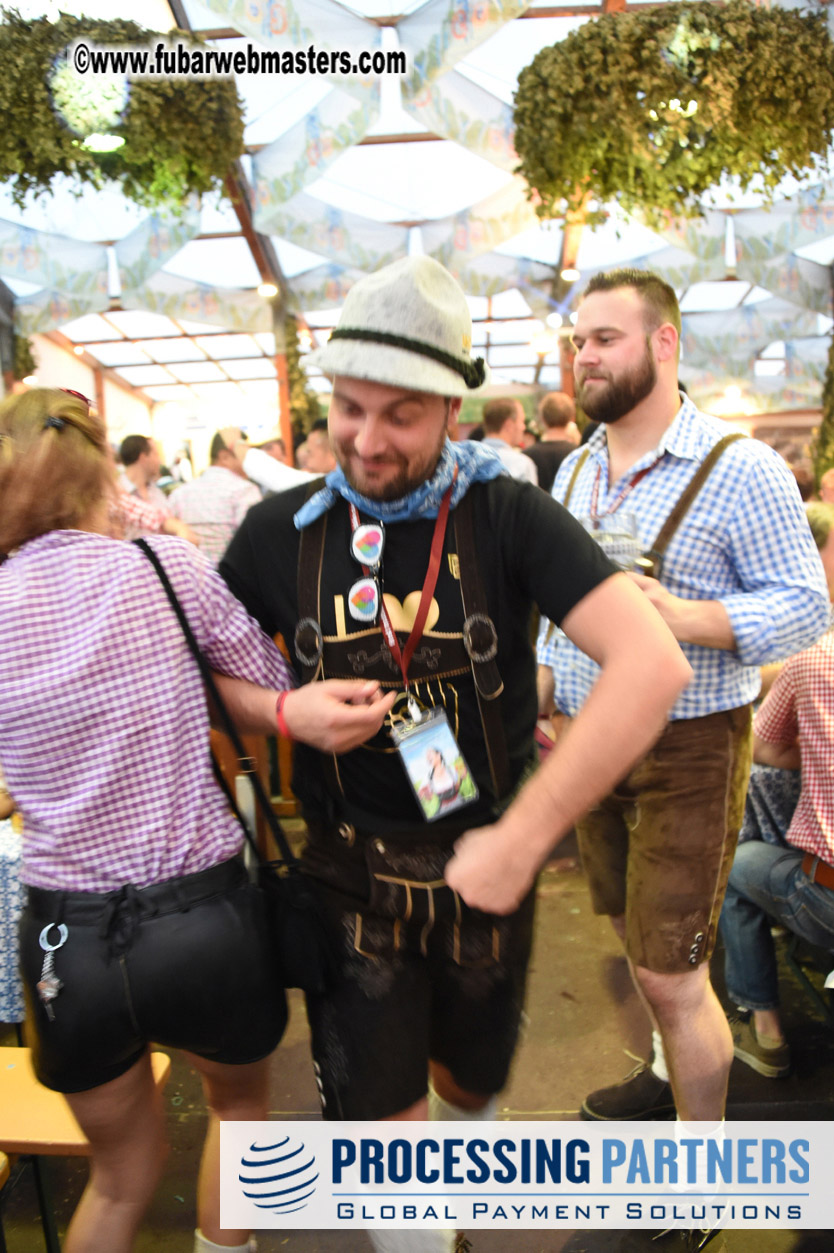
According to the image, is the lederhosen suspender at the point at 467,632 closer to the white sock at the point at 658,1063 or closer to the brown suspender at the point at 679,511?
the brown suspender at the point at 679,511

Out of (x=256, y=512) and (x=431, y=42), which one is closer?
(x=256, y=512)

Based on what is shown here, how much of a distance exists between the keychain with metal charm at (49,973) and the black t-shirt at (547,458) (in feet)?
12.1

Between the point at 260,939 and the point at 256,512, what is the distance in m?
0.64

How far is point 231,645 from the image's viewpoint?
1394mm

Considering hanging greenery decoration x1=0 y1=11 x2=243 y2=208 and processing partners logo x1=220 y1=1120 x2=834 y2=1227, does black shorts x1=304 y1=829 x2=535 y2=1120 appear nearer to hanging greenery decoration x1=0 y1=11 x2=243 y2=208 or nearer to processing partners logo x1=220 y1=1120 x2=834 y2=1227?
processing partners logo x1=220 y1=1120 x2=834 y2=1227

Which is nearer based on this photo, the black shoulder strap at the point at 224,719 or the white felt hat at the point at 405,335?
the white felt hat at the point at 405,335

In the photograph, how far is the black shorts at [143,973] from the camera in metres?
1.29

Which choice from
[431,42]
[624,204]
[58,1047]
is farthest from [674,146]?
[58,1047]

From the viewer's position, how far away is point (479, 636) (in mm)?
1276

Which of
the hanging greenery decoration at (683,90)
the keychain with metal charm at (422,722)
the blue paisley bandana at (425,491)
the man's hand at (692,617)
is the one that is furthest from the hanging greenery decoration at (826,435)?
the keychain with metal charm at (422,722)

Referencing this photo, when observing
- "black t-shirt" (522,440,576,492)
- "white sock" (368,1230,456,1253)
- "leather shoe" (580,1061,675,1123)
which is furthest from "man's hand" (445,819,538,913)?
"black t-shirt" (522,440,576,492)

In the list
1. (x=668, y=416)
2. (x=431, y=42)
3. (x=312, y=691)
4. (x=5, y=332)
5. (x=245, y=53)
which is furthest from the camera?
(x=5, y=332)

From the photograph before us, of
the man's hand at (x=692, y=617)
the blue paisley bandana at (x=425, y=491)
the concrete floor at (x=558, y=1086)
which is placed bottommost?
the concrete floor at (x=558, y=1086)

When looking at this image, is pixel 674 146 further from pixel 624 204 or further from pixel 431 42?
pixel 431 42
